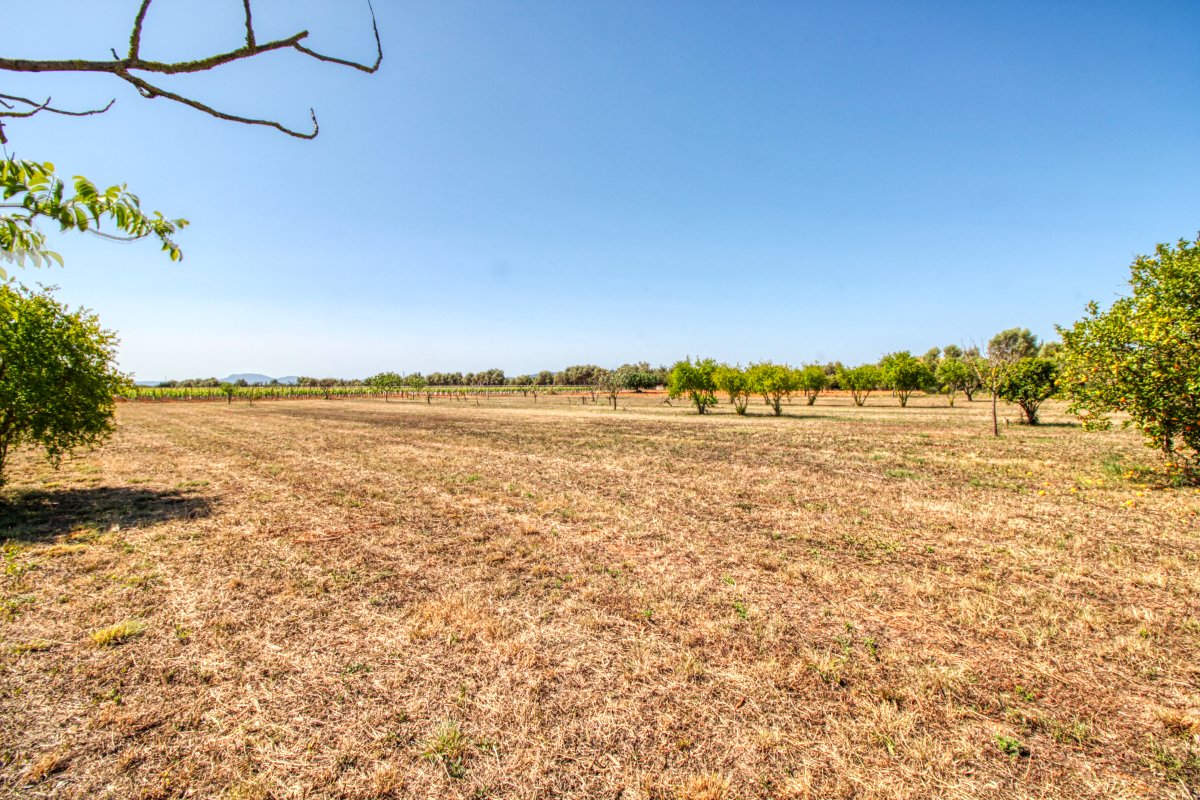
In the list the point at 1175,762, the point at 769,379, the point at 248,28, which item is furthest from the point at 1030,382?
the point at 248,28

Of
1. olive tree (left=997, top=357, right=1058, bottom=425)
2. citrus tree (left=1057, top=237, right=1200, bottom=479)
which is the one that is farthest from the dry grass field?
olive tree (left=997, top=357, right=1058, bottom=425)

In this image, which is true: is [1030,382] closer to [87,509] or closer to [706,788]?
[706,788]

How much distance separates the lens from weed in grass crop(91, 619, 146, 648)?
4.45 meters

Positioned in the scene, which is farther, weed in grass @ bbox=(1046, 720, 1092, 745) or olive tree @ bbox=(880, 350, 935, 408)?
olive tree @ bbox=(880, 350, 935, 408)

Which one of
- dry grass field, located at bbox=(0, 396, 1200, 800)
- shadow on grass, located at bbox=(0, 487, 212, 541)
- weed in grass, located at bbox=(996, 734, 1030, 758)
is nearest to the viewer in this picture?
dry grass field, located at bbox=(0, 396, 1200, 800)

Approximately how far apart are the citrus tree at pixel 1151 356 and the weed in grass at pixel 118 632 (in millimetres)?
17001

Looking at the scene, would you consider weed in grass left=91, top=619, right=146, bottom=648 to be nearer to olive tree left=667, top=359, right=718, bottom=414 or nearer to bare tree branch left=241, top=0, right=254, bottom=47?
bare tree branch left=241, top=0, right=254, bottom=47

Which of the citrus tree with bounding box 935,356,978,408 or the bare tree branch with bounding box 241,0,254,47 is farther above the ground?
the citrus tree with bounding box 935,356,978,408

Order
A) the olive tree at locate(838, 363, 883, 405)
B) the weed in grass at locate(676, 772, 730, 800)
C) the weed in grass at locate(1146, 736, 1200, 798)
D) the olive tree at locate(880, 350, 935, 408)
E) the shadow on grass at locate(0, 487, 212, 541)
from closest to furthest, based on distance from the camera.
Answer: the weed in grass at locate(676, 772, 730, 800)
the weed in grass at locate(1146, 736, 1200, 798)
the shadow on grass at locate(0, 487, 212, 541)
the olive tree at locate(880, 350, 935, 408)
the olive tree at locate(838, 363, 883, 405)

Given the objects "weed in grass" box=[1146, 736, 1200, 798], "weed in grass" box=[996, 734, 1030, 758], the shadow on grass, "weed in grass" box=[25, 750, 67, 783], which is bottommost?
"weed in grass" box=[25, 750, 67, 783]

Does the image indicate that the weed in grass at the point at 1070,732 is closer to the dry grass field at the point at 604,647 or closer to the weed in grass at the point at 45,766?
the dry grass field at the point at 604,647

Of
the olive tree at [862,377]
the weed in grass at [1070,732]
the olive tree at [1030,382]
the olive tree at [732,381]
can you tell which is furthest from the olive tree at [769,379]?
the weed in grass at [1070,732]

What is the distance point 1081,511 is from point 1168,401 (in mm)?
3461

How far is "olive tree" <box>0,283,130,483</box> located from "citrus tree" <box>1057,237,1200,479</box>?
22.1 metres
